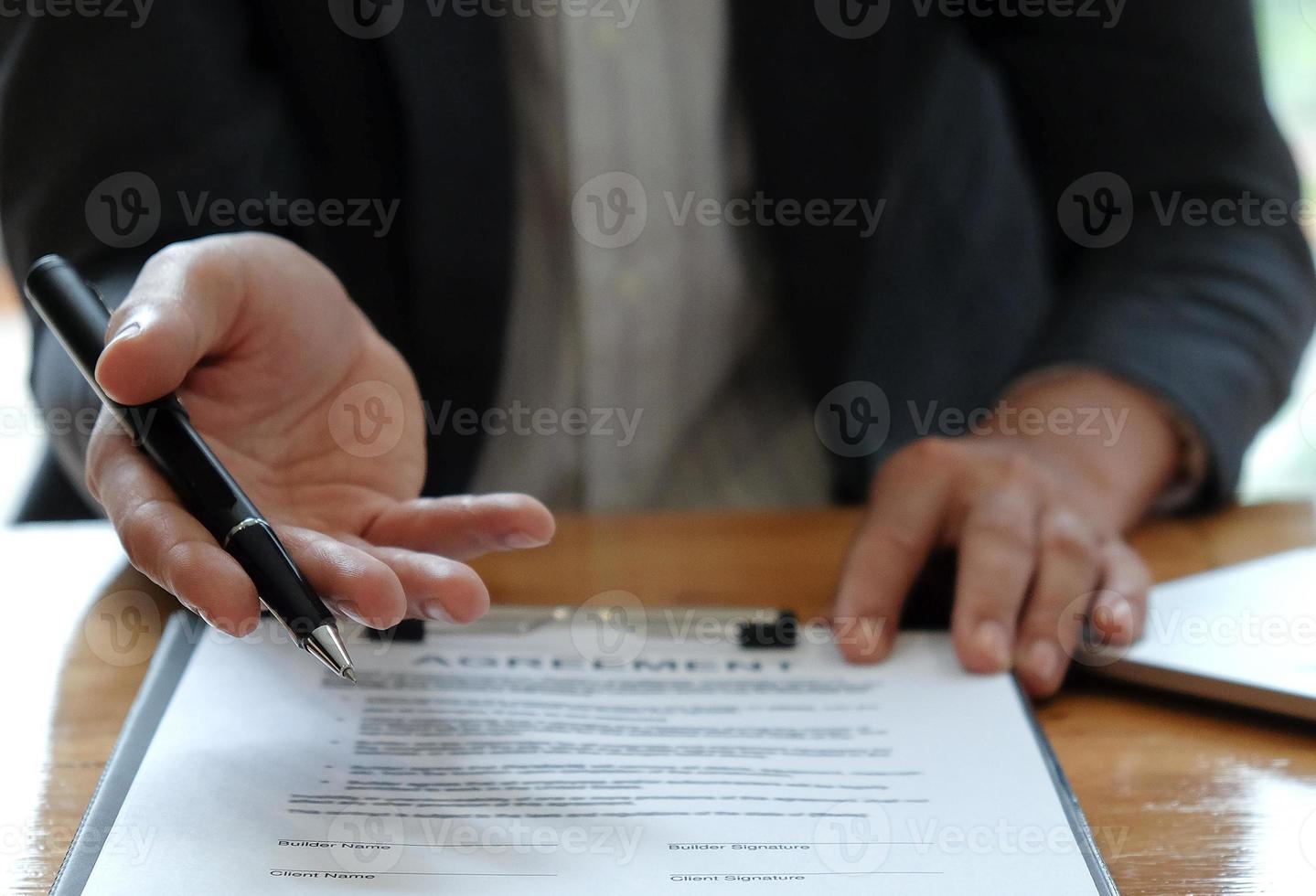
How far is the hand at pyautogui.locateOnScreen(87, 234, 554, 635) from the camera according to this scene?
1.26ft

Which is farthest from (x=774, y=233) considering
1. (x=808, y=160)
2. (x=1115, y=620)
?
(x=1115, y=620)

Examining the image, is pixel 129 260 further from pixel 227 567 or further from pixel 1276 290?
pixel 1276 290

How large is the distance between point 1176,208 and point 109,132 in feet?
2.39

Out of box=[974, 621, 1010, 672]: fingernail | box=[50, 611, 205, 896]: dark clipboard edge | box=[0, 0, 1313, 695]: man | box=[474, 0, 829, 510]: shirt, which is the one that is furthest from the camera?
box=[474, 0, 829, 510]: shirt

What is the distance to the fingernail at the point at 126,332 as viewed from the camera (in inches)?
16.0

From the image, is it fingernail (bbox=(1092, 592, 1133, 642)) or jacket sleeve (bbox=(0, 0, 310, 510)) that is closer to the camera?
fingernail (bbox=(1092, 592, 1133, 642))

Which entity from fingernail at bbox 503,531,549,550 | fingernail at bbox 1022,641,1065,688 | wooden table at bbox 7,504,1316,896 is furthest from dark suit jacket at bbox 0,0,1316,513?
fingernail at bbox 503,531,549,550

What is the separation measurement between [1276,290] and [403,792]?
683mm

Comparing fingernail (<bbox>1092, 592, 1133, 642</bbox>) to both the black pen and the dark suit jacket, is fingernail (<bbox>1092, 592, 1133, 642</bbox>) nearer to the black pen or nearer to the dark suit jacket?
the dark suit jacket

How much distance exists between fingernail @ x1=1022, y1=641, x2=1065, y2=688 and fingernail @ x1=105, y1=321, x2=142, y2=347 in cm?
41

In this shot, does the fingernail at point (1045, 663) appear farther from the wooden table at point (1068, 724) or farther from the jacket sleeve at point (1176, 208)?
the jacket sleeve at point (1176, 208)

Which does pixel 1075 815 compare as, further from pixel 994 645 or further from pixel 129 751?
pixel 129 751

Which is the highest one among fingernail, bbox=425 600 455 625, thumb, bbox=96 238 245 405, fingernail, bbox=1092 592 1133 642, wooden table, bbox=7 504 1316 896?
thumb, bbox=96 238 245 405

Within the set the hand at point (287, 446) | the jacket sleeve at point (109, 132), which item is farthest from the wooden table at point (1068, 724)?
the jacket sleeve at point (109, 132)
